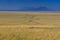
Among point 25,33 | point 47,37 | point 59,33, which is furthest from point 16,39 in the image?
point 59,33

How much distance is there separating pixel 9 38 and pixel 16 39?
4.3 inches

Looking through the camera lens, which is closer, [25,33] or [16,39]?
[16,39]

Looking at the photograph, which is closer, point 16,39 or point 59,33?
point 16,39

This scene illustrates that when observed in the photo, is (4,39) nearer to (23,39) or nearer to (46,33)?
(23,39)

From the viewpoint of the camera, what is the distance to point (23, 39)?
2826 millimetres

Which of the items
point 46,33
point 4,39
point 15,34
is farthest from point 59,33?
point 4,39

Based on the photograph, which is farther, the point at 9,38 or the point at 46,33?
the point at 46,33

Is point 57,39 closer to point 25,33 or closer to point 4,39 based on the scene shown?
point 25,33

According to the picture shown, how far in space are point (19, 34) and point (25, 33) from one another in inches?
5.7

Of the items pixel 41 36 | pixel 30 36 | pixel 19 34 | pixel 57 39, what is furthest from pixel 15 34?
pixel 57 39

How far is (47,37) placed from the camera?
2.95 metres

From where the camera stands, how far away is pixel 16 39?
2807 millimetres

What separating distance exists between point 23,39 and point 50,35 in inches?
18.3

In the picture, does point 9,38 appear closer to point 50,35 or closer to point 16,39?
point 16,39
